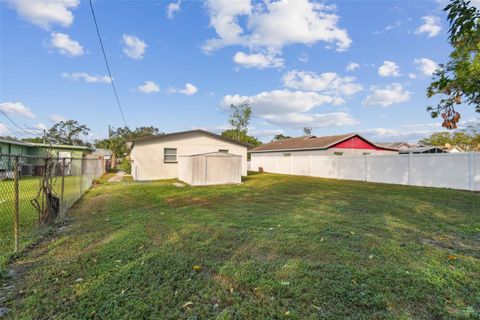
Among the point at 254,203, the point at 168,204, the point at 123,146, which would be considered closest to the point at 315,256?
the point at 254,203

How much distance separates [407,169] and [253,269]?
14048mm

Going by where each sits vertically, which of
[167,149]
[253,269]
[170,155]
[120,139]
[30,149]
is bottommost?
[253,269]

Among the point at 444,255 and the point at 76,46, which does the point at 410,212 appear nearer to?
the point at 444,255

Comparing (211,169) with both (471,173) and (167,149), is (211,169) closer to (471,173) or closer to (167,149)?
(167,149)

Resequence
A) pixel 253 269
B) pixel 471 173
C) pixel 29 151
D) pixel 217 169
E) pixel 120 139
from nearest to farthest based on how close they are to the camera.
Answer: pixel 253 269
pixel 471 173
pixel 217 169
pixel 29 151
pixel 120 139

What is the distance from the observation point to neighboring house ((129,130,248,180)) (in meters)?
16.6

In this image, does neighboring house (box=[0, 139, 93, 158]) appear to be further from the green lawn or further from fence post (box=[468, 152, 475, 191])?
fence post (box=[468, 152, 475, 191])

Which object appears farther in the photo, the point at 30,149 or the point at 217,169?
the point at 30,149

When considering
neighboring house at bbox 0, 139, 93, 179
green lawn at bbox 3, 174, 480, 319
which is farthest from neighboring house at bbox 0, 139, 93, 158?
green lawn at bbox 3, 174, 480, 319

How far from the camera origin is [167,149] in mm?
17422

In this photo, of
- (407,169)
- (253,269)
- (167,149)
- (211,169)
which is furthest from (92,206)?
(407,169)

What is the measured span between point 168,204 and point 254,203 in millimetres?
2700

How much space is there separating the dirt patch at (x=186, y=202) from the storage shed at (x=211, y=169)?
14.5ft

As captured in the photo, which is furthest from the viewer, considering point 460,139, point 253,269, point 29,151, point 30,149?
point 460,139
